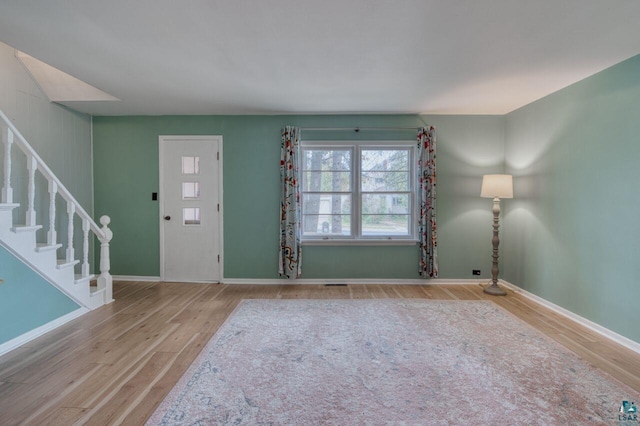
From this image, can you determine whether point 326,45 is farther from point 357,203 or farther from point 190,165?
point 190,165

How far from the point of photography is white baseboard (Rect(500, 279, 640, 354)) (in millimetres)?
2670

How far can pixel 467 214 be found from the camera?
4.52 meters

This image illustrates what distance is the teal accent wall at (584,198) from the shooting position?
8.87ft

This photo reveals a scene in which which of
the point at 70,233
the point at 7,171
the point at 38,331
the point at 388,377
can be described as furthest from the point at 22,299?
the point at 388,377

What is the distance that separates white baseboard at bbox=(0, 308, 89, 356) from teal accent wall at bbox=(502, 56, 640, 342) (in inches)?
A: 207

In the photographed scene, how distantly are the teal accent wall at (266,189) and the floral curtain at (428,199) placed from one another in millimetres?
169

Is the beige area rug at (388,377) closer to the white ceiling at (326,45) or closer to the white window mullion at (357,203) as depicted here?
the white window mullion at (357,203)

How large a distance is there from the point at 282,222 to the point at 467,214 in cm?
270

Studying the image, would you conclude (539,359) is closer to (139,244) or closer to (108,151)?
(139,244)

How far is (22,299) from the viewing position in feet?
8.93

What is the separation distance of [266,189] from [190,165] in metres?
1.21

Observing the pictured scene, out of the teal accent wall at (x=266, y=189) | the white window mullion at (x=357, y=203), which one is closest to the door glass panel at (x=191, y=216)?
the teal accent wall at (x=266, y=189)

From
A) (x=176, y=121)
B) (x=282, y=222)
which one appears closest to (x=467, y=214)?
(x=282, y=222)

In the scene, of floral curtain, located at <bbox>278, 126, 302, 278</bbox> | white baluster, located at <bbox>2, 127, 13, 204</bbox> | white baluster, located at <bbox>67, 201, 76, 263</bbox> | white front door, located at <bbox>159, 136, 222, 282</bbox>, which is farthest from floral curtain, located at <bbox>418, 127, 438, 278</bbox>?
white baluster, located at <bbox>2, 127, 13, 204</bbox>
